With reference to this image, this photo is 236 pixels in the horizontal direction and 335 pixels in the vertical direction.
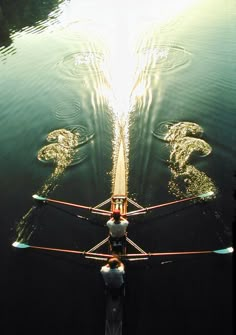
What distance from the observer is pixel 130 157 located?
20.8 meters

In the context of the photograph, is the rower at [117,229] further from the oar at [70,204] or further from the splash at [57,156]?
the splash at [57,156]

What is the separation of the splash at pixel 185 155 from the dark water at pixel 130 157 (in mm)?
67

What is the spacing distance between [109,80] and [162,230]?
16326 millimetres

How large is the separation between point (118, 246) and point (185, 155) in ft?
26.4

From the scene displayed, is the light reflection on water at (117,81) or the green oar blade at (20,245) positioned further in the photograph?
the light reflection on water at (117,81)

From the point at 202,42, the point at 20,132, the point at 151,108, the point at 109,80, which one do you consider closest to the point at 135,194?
the point at 151,108

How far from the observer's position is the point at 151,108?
24766 mm

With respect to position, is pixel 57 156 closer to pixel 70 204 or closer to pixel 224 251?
pixel 70 204

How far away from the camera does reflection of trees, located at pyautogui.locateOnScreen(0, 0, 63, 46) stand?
4441cm

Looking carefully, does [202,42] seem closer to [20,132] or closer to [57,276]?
[20,132]

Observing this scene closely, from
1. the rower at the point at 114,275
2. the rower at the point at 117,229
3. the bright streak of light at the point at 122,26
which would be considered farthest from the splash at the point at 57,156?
the rower at the point at 114,275

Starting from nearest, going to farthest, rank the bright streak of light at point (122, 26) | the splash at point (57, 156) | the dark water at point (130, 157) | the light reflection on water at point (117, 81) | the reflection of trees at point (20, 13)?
the dark water at point (130, 157)
the splash at point (57, 156)
the light reflection on water at point (117, 81)
the bright streak of light at point (122, 26)
the reflection of trees at point (20, 13)

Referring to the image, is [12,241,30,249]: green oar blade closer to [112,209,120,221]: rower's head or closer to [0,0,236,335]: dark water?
[0,0,236,335]: dark water

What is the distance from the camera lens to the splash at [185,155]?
60.4 ft
